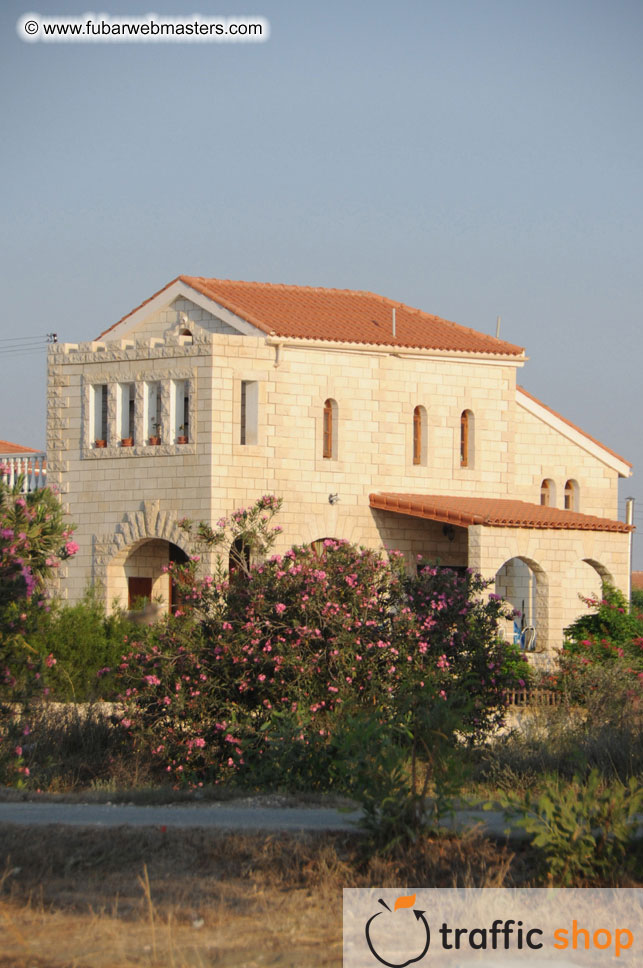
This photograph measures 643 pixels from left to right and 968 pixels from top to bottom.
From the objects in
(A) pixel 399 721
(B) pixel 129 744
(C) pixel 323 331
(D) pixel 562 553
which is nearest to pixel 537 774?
(A) pixel 399 721

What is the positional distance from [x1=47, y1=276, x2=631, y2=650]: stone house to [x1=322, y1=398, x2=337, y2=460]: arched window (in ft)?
0.12

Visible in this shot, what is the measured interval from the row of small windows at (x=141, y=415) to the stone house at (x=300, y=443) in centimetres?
3

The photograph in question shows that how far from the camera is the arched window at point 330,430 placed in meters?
26.5

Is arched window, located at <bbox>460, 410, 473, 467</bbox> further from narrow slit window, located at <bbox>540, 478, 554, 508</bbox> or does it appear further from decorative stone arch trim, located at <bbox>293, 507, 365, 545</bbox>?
decorative stone arch trim, located at <bbox>293, 507, 365, 545</bbox>

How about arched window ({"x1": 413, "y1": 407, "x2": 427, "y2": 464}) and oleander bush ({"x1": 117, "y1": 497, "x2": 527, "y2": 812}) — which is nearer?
oleander bush ({"x1": 117, "y1": 497, "x2": 527, "y2": 812})

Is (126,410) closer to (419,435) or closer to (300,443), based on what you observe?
(300,443)

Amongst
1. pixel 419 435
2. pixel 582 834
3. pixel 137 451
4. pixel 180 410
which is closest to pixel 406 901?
pixel 582 834

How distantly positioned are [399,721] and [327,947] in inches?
233

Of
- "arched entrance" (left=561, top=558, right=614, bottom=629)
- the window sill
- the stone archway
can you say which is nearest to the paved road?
the stone archway

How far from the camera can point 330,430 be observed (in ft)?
87.5

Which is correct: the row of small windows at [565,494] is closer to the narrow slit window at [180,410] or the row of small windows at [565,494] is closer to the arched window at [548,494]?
the arched window at [548,494]

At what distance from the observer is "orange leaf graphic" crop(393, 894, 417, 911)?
23.8 ft

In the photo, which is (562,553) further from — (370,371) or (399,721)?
(399,721)

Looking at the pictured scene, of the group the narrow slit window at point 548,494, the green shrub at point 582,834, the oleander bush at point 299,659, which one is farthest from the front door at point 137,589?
the green shrub at point 582,834
